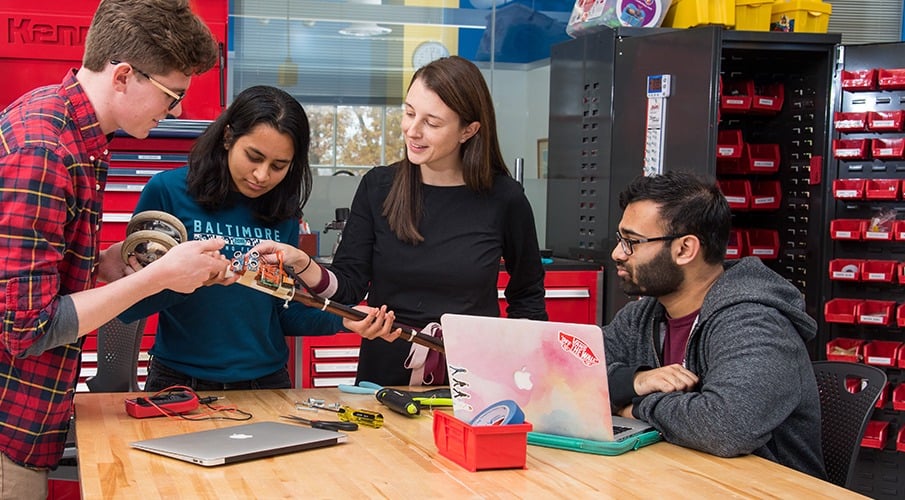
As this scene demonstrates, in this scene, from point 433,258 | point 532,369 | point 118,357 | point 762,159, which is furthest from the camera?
point 762,159

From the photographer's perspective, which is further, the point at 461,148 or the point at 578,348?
the point at 461,148

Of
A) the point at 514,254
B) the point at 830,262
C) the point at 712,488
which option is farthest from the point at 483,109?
the point at 830,262

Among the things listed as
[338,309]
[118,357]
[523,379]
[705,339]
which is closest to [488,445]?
[523,379]

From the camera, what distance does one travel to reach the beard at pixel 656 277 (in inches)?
93.4

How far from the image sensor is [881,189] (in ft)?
13.7

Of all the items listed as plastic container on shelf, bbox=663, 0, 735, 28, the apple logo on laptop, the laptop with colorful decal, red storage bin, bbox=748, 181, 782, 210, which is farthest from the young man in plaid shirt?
red storage bin, bbox=748, 181, 782, 210

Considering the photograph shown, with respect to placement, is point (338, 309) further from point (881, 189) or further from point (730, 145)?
point (881, 189)

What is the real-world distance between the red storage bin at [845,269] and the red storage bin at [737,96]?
0.79 meters

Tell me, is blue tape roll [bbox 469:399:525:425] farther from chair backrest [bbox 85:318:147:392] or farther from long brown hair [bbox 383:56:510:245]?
chair backrest [bbox 85:318:147:392]

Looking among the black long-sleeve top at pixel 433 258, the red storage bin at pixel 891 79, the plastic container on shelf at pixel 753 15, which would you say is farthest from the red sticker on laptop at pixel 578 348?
the plastic container on shelf at pixel 753 15

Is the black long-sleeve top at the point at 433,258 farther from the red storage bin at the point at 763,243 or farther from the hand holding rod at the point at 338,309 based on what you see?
the red storage bin at the point at 763,243

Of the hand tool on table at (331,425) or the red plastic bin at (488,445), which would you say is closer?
the red plastic bin at (488,445)

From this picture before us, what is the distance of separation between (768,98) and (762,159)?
279 mm

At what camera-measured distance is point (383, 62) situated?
5090 millimetres
